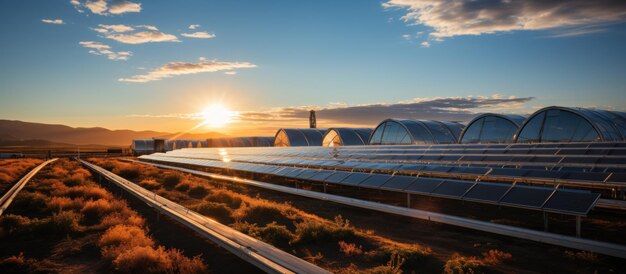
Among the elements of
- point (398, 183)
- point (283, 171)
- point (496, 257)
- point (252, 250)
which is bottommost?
point (496, 257)

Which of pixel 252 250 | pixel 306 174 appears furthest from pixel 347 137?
pixel 252 250

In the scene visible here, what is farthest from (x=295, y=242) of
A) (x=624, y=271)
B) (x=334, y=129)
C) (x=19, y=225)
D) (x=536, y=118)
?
(x=334, y=129)

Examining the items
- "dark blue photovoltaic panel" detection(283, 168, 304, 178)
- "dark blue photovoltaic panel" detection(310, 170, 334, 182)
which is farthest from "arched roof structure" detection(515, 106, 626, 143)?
"dark blue photovoltaic panel" detection(283, 168, 304, 178)

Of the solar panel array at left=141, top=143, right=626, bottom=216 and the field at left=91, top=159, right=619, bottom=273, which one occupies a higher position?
the solar panel array at left=141, top=143, right=626, bottom=216

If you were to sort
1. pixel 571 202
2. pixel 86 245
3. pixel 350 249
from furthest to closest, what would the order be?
pixel 86 245
pixel 571 202
pixel 350 249

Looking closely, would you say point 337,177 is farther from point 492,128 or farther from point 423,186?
point 492,128

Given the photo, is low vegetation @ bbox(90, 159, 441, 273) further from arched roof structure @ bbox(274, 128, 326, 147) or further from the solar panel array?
arched roof structure @ bbox(274, 128, 326, 147)

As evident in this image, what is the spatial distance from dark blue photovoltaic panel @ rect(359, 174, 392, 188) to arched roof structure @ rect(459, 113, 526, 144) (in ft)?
112

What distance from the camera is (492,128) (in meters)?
47.9

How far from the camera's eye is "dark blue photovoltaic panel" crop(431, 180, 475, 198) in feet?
42.9

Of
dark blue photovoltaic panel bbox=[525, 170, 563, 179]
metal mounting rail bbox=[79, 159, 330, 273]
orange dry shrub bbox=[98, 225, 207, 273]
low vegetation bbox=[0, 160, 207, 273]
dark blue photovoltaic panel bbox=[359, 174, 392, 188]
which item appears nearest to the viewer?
metal mounting rail bbox=[79, 159, 330, 273]

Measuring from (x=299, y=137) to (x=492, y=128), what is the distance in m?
34.8

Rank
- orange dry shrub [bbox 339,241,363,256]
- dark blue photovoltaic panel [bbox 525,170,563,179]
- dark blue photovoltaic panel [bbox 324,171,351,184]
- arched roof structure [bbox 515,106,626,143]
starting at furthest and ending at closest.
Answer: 1. arched roof structure [bbox 515,106,626,143]
2. dark blue photovoltaic panel [bbox 324,171,351,184]
3. dark blue photovoltaic panel [bbox 525,170,563,179]
4. orange dry shrub [bbox 339,241,363,256]

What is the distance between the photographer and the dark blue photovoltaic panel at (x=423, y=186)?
46.2 feet
